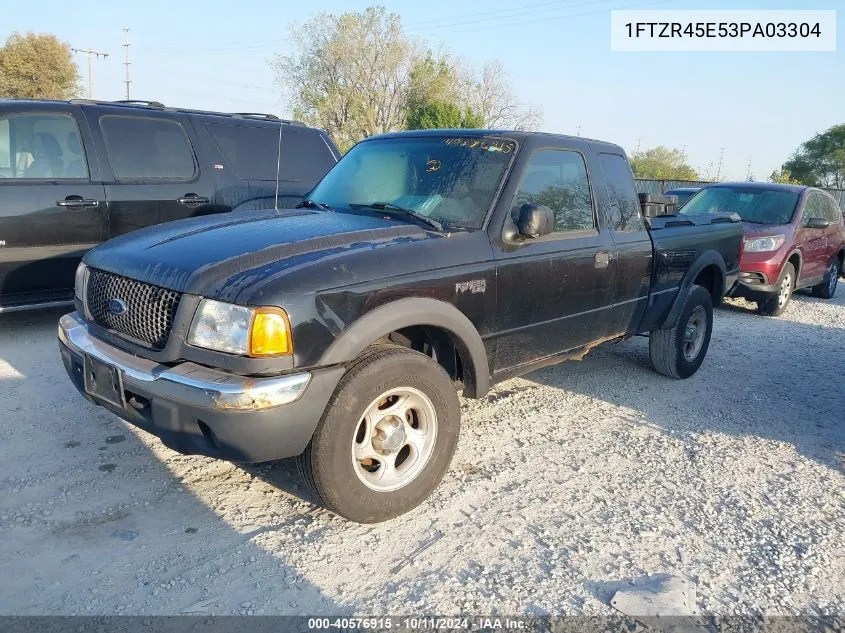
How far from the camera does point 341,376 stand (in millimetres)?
2822

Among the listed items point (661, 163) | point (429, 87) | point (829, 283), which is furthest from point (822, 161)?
point (829, 283)

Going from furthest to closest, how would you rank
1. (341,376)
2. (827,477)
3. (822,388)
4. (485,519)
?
(822,388) < (827,477) < (485,519) < (341,376)

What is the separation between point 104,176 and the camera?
6.00m

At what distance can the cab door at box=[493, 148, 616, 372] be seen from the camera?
3664mm

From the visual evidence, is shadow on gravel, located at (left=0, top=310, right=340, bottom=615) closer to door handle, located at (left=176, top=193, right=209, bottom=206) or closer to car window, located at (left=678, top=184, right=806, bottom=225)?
door handle, located at (left=176, top=193, right=209, bottom=206)

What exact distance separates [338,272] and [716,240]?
4.09 m

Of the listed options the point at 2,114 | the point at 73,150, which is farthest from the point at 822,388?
the point at 2,114

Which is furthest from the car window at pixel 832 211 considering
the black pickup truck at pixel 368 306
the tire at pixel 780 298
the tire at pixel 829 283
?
the black pickup truck at pixel 368 306

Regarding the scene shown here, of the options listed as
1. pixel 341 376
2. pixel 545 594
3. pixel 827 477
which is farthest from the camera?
pixel 827 477

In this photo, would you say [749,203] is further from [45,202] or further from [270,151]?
[45,202]

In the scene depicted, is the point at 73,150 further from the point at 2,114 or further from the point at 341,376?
the point at 341,376

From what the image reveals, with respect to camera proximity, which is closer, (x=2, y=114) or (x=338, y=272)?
(x=338, y=272)

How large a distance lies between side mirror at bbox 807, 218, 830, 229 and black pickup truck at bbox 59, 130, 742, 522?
18.5 ft

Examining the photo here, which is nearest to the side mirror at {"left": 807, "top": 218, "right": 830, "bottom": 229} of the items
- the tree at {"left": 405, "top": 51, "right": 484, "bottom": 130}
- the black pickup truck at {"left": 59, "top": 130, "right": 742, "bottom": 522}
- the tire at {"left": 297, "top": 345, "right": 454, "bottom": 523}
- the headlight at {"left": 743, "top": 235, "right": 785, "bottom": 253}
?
the headlight at {"left": 743, "top": 235, "right": 785, "bottom": 253}
